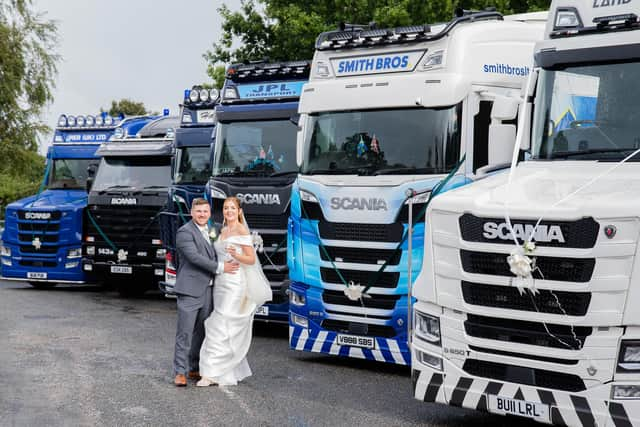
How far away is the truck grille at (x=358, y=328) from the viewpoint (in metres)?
11.3

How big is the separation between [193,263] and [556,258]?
4.40 metres

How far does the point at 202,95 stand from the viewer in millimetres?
17766

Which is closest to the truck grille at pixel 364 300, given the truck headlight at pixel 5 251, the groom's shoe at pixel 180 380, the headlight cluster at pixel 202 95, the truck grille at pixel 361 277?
the truck grille at pixel 361 277

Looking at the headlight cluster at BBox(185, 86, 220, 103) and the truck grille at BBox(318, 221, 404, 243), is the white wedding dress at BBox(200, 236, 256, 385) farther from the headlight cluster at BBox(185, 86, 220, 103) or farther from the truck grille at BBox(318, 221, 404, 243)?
the headlight cluster at BBox(185, 86, 220, 103)

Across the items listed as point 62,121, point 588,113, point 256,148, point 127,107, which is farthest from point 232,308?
point 127,107

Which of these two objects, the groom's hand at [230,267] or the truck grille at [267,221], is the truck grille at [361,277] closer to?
the groom's hand at [230,267]

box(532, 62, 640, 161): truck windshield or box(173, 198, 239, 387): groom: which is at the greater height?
box(532, 62, 640, 161): truck windshield

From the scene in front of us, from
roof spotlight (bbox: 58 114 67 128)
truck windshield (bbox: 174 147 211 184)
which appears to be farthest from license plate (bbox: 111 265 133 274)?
roof spotlight (bbox: 58 114 67 128)

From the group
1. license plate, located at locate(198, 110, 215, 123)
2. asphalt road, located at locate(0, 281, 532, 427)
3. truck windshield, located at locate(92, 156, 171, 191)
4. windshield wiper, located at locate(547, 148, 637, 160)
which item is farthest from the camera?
→ truck windshield, located at locate(92, 156, 171, 191)

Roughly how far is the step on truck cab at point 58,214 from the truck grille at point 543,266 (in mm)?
14751

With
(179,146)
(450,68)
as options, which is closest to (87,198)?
(179,146)

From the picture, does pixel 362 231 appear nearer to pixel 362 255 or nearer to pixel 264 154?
pixel 362 255

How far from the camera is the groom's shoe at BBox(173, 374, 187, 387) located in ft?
34.9

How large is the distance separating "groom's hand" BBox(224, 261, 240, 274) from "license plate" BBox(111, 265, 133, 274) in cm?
979
